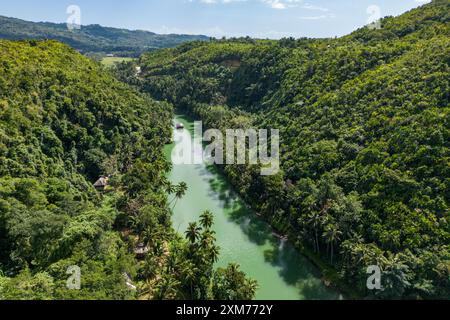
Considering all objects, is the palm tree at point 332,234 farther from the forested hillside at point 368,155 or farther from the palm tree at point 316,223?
the palm tree at point 316,223

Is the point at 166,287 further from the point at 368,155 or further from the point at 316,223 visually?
the point at 368,155

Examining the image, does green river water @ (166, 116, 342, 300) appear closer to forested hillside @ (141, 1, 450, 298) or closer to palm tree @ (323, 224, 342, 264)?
forested hillside @ (141, 1, 450, 298)

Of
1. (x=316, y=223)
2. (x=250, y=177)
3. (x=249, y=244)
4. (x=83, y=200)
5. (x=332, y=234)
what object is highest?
(x=250, y=177)

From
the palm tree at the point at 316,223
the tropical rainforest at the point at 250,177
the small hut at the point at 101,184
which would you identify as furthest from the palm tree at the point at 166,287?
the small hut at the point at 101,184

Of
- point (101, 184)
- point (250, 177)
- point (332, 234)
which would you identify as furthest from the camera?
point (101, 184)

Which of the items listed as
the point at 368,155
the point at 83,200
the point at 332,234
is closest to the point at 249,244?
the point at 332,234
